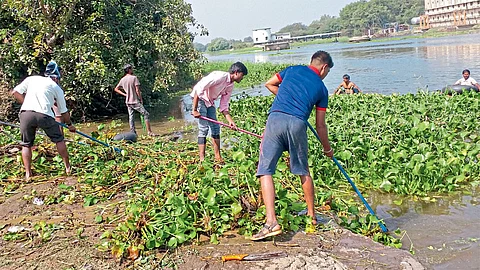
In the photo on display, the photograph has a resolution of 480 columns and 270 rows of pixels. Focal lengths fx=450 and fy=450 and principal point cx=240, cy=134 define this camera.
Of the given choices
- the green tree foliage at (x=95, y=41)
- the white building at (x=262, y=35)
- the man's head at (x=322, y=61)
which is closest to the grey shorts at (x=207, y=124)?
the man's head at (x=322, y=61)

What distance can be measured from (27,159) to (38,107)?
808mm

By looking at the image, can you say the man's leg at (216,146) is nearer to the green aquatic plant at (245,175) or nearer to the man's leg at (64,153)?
the green aquatic plant at (245,175)

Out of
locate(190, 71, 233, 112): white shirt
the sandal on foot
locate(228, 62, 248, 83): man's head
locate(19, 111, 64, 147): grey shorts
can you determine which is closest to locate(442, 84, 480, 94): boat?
locate(190, 71, 233, 112): white shirt

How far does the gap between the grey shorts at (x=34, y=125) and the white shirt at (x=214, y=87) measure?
2001mm

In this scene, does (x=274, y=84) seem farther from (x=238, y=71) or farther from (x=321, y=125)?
(x=238, y=71)

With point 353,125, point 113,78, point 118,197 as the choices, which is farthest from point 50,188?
point 113,78

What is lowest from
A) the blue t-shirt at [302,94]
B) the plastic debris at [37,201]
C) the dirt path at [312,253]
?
the dirt path at [312,253]

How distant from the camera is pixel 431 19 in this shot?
84438 millimetres

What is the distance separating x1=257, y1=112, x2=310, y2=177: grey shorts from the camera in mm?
4070

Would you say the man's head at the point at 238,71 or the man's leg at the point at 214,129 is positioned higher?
the man's head at the point at 238,71

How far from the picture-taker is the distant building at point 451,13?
7221cm

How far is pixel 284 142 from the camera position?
4164 mm

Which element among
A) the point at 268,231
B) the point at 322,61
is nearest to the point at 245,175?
the point at 268,231

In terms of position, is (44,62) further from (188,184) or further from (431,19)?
(431,19)
